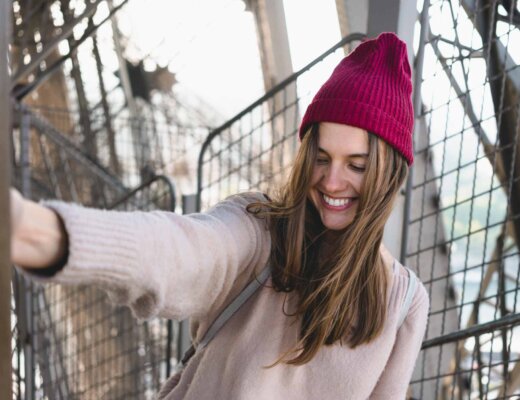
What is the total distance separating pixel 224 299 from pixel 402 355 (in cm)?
50

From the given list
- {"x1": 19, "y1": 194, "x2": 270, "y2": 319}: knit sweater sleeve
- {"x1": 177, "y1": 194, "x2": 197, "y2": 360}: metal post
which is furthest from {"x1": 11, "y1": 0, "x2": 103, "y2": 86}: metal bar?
{"x1": 19, "y1": 194, "x2": 270, "y2": 319}: knit sweater sleeve

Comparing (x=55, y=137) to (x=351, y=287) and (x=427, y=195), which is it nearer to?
(x=427, y=195)

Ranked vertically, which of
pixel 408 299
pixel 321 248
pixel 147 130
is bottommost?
pixel 408 299

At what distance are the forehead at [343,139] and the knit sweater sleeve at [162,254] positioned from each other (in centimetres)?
21

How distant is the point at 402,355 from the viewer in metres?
1.95

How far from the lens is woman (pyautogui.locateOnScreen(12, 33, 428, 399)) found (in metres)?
1.71

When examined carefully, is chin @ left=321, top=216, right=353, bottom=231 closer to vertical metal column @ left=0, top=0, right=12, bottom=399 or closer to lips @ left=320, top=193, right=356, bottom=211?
lips @ left=320, top=193, right=356, bottom=211

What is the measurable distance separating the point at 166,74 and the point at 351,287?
6.59 m

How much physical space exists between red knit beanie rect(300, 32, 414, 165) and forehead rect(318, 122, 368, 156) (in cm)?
2

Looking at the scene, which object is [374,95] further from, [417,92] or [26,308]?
[26,308]

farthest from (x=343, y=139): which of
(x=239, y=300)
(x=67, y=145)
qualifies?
(x=67, y=145)

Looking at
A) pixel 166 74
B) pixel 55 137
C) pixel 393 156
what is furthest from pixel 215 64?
pixel 393 156

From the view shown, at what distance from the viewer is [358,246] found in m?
1.75

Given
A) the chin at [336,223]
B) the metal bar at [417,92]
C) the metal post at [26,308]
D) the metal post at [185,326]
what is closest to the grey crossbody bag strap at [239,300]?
the chin at [336,223]
